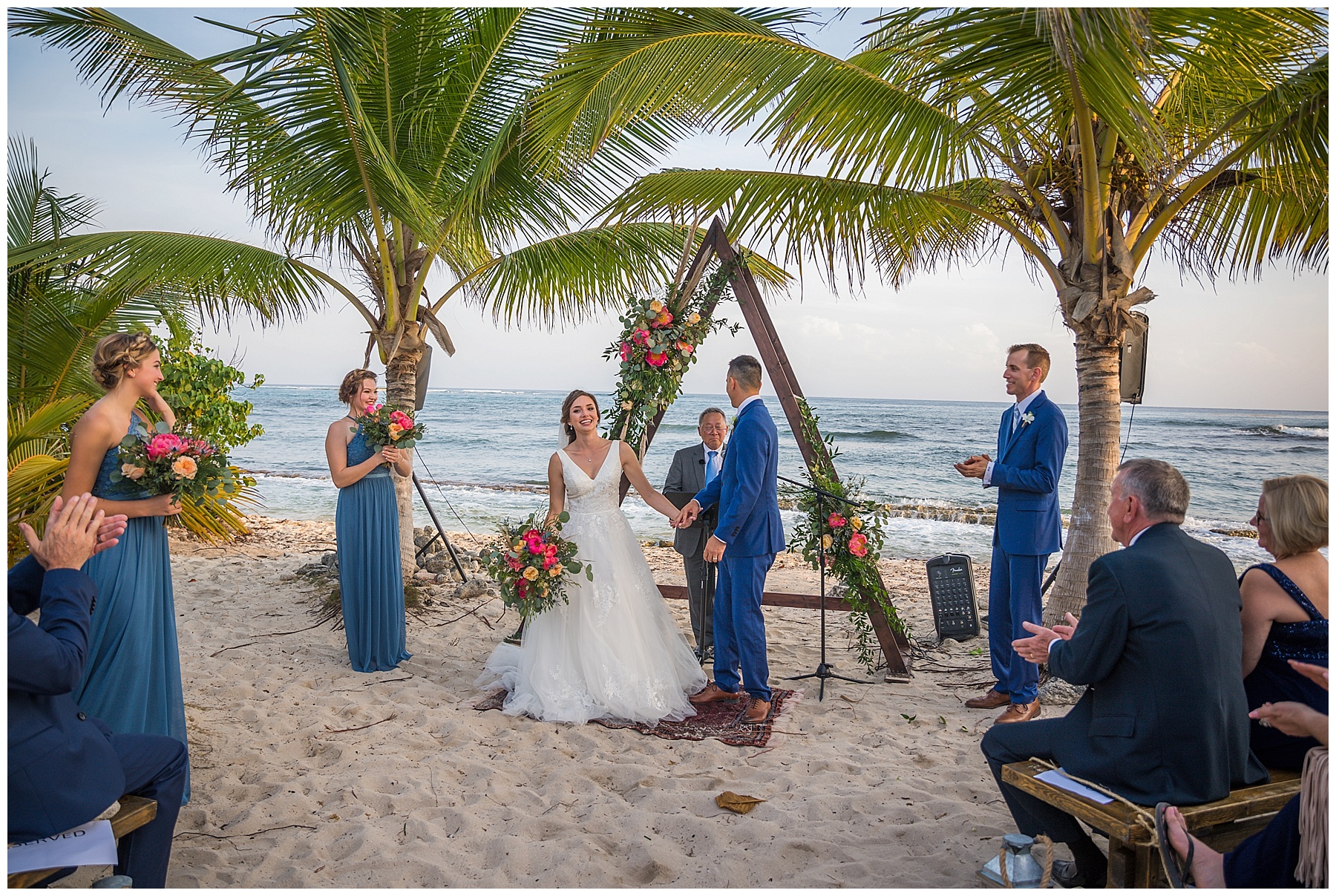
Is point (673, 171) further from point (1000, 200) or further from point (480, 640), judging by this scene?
point (480, 640)

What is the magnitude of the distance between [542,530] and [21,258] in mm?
4912

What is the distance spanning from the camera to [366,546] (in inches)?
242

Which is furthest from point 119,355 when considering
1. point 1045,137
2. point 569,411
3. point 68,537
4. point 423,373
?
point 1045,137

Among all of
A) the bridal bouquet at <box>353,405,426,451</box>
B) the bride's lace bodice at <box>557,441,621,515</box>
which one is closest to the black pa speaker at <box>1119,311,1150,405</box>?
the bride's lace bodice at <box>557,441,621,515</box>

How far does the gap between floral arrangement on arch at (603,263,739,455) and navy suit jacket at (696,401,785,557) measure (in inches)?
39.9

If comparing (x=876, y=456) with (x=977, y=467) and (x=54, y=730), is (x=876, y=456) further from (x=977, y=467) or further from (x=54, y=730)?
(x=54, y=730)

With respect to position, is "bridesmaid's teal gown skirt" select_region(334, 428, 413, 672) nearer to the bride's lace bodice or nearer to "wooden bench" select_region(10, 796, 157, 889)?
the bride's lace bodice

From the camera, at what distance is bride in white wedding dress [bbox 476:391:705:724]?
5211mm

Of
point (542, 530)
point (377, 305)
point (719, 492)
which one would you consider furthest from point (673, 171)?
point (377, 305)

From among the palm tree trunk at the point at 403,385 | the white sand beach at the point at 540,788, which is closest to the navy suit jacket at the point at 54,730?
the white sand beach at the point at 540,788

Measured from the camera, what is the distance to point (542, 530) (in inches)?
213

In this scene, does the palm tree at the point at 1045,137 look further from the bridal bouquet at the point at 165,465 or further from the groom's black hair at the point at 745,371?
the bridal bouquet at the point at 165,465

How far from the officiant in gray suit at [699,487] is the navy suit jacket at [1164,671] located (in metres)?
3.74

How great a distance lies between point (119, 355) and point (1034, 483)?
4.87 metres
